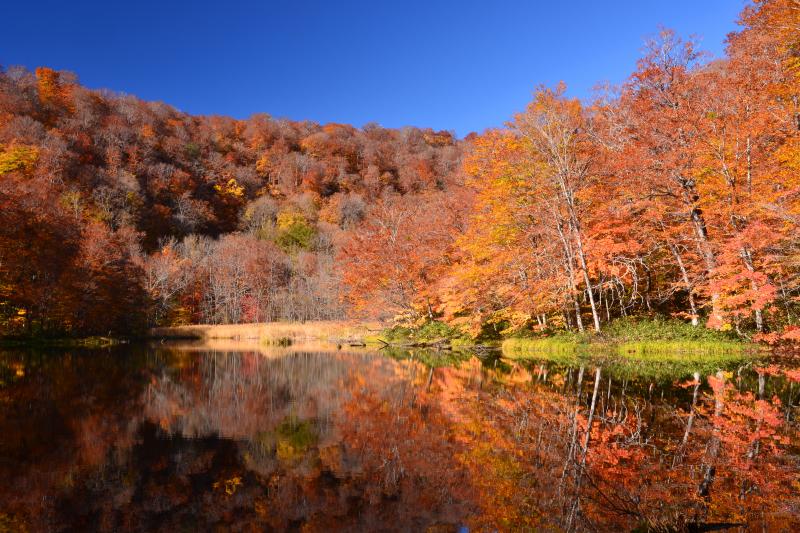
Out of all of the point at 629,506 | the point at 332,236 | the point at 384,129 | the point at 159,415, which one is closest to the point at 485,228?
the point at 159,415

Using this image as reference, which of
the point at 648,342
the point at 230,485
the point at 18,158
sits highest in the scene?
the point at 18,158

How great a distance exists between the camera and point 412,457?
6.52 m

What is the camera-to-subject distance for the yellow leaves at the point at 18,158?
161 feet

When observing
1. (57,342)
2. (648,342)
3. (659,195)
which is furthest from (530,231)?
(57,342)

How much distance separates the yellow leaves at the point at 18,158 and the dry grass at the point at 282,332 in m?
21.6

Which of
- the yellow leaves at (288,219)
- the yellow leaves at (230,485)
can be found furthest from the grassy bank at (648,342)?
the yellow leaves at (288,219)

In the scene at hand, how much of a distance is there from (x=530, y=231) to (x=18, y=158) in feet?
169

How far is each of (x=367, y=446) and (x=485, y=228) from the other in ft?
59.8

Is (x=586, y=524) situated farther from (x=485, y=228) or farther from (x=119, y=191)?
(x=119, y=191)

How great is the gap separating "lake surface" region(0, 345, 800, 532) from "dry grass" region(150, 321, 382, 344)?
23041 mm

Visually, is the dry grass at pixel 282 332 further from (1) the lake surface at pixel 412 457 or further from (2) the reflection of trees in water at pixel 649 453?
(2) the reflection of trees in water at pixel 649 453

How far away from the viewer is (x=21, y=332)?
107 feet

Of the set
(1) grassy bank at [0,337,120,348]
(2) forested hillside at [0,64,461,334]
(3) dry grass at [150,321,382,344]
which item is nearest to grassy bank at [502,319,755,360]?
(3) dry grass at [150,321,382,344]

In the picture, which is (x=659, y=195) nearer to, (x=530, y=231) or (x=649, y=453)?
(x=530, y=231)
